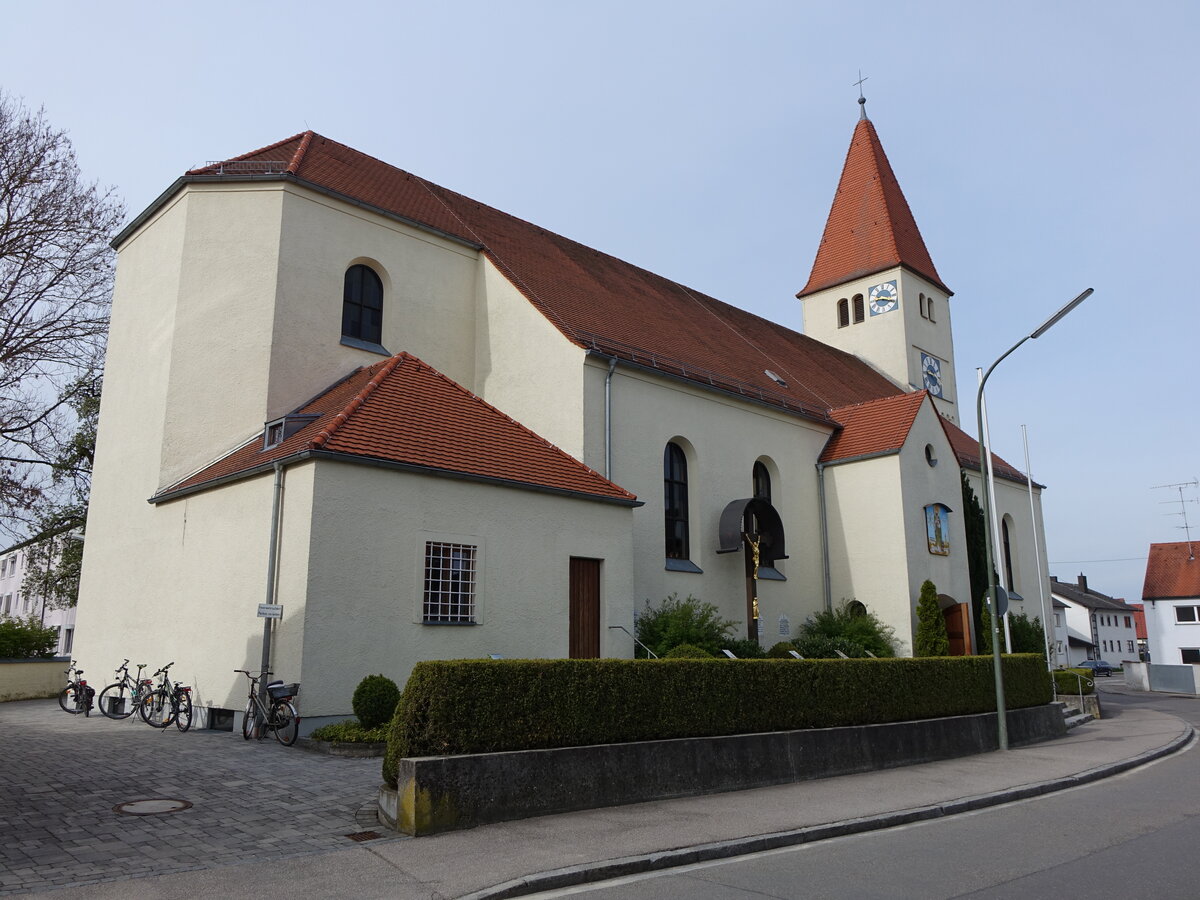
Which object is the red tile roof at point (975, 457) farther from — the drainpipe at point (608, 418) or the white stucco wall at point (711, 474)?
the drainpipe at point (608, 418)

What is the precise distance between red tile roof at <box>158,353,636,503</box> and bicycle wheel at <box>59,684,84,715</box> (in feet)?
13.5

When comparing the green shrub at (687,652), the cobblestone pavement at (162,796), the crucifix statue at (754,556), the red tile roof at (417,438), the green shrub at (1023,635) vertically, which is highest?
the red tile roof at (417,438)

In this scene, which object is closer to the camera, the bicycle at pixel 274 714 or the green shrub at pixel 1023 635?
the bicycle at pixel 274 714

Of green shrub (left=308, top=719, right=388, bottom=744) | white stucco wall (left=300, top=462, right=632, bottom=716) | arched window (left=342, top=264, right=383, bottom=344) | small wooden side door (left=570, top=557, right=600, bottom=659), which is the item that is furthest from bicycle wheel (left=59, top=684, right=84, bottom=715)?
small wooden side door (left=570, top=557, right=600, bottom=659)

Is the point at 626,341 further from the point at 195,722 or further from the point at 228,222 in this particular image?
the point at 195,722

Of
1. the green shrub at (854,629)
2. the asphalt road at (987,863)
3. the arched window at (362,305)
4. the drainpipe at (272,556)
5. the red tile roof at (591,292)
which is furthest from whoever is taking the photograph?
the green shrub at (854,629)

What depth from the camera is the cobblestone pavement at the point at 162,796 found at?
6.37 meters

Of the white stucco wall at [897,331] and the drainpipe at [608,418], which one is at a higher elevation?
the white stucco wall at [897,331]

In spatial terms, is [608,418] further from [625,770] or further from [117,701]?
[117,701]

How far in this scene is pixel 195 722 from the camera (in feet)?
44.1

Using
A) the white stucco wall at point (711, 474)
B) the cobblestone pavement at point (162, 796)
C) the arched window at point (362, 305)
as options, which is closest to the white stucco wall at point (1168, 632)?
the white stucco wall at point (711, 474)

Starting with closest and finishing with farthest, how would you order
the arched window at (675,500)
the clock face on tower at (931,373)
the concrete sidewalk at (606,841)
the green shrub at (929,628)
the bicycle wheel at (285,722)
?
the concrete sidewalk at (606,841)
the bicycle wheel at (285,722)
the arched window at (675,500)
the green shrub at (929,628)
the clock face on tower at (931,373)

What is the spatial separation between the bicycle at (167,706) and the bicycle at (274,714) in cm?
161

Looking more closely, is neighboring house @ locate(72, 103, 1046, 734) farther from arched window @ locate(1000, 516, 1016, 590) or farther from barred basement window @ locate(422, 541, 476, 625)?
arched window @ locate(1000, 516, 1016, 590)
